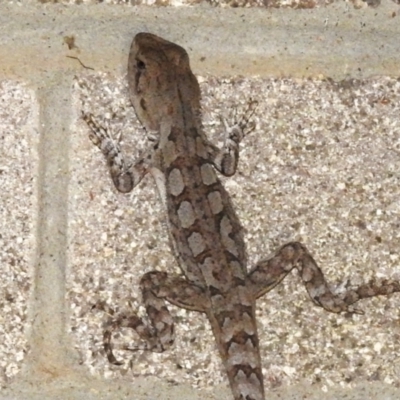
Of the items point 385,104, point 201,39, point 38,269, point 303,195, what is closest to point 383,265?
point 303,195

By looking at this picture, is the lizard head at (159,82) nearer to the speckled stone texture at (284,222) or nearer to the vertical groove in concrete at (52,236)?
the speckled stone texture at (284,222)

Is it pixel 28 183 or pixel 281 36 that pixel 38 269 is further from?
pixel 281 36

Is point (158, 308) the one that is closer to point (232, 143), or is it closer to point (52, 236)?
point (52, 236)

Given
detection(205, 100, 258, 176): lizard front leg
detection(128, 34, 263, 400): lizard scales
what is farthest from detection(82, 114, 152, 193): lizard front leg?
detection(205, 100, 258, 176): lizard front leg

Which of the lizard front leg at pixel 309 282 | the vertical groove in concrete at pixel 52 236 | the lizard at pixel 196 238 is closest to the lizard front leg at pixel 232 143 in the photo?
the lizard at pixel 196 238

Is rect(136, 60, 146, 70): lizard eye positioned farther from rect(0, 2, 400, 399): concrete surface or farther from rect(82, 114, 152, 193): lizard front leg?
rect(82, 114, 152, 193): lizard front leg

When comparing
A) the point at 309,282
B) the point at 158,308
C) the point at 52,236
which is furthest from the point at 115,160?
the point at 309,282
